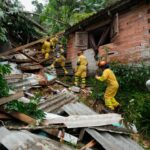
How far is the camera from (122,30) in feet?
33.1

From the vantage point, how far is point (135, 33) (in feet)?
30.9

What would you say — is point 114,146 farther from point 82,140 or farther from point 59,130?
point 59,130

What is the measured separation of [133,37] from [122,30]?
76 centimetres

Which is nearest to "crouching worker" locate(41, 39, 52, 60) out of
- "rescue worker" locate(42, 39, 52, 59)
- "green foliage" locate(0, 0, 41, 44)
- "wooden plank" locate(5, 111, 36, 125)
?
"rescue worker" locate(42, 39, 52, 59)

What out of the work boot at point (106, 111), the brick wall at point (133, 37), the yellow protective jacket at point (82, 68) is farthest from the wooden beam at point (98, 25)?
the work boot at point (106, 111)

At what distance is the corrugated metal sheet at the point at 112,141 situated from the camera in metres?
5.23

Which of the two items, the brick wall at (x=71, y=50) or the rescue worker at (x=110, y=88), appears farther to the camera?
the brick wall at (x=71, y=50)

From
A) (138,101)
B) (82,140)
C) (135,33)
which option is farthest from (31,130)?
(135,33)

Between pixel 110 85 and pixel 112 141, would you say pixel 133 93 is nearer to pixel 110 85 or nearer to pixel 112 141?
pixel 110 85

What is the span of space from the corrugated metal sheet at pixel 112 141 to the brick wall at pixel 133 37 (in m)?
3.84

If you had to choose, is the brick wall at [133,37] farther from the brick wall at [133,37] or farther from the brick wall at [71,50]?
the brick wall at [71,50]

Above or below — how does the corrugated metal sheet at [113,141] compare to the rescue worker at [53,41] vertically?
below

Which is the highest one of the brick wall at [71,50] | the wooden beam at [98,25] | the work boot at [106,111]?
the wooden beam at [98,25]

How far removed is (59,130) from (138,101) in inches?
119
